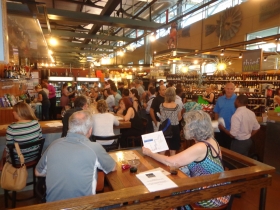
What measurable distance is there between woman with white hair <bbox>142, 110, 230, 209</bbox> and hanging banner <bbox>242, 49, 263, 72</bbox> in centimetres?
382

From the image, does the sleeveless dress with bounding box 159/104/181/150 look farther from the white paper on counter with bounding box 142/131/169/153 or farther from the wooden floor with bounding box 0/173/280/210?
the white paper on counter with bounding box 142/131/169/153

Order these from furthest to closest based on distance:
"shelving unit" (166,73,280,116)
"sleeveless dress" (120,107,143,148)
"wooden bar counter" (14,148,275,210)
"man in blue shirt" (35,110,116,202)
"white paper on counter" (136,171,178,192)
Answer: "shelving unit" (166,73,280,116) → "sleeveless dress" (120,107,143,148) → "man in blue shirt" (35,110,116,202) → "white paper on counter" (136,171,178,192) → "wooden bar counter" (14,148,275,210)

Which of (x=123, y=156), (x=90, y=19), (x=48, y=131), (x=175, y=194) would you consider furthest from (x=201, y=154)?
(x=90, y=19)

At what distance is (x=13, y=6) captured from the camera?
3.91 meters

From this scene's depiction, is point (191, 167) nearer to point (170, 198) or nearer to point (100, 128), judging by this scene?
point (170, 198)

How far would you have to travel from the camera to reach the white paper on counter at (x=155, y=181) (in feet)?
5.16

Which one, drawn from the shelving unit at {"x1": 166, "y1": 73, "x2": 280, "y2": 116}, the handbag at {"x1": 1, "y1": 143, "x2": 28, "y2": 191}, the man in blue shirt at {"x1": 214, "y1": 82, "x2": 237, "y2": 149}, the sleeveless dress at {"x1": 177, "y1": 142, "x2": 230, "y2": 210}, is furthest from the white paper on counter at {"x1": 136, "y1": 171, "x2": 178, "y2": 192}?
the shelving unit at {"x1": 166, "y1": 73, "x2": 280, "y2": 116}

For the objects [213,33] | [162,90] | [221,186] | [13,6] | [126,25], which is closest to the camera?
[221,186]

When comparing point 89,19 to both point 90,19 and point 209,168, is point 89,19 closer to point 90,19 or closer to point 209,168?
point 90,19

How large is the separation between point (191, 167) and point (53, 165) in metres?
1.27

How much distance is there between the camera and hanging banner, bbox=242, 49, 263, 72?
4.98m

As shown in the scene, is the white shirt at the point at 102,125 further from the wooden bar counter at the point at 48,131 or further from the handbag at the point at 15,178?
the handbag at the point at 15,178

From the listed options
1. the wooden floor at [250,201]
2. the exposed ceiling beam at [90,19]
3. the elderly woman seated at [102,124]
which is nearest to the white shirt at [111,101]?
the exposed ceiling beam at [90,19]

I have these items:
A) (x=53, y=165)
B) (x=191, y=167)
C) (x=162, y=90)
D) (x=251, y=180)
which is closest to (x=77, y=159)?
(x=53, y=165)
